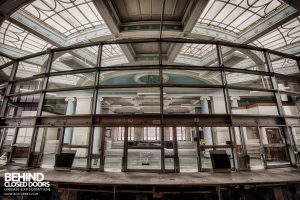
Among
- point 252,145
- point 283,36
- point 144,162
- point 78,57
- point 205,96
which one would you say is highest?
point 283,36

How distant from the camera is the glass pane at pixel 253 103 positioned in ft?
39.9

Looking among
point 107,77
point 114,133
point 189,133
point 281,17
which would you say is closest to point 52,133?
point 114,133

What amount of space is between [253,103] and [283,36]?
6.33 m

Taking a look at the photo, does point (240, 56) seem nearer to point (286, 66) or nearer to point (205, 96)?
point (205, 96)

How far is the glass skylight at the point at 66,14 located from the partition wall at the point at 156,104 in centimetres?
155

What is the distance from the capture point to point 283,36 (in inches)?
336

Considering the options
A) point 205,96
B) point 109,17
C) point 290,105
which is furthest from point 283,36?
point 109,17

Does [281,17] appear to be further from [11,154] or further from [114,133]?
[114,133]

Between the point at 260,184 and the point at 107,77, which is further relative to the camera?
the point at 107,77

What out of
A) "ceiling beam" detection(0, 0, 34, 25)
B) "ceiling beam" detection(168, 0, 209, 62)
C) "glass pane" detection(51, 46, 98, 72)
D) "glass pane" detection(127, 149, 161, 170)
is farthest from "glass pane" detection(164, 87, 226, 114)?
"ceiling beam" detection(0, 0, 34, 25)

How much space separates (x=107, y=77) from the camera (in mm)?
12289

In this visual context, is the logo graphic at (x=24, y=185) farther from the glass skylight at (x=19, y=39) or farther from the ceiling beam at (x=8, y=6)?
the glass skylight at (x=19, y=39)

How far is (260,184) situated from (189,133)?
1682cm

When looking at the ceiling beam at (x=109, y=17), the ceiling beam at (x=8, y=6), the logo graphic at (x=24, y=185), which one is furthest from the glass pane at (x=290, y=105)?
the ceiling beam at (x=8, y=6)
